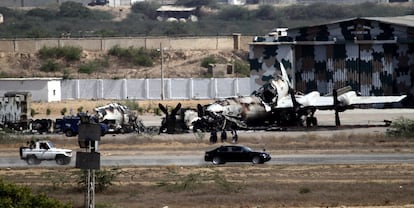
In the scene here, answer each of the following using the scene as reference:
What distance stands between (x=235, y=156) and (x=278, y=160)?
2.21 m

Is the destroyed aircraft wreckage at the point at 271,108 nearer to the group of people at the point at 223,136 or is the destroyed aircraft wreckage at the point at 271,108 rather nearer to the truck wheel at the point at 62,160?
the group of people at the point at 223,136

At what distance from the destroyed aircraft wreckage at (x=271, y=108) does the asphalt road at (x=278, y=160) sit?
1314cm

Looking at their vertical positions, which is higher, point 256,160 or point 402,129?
point 402,129

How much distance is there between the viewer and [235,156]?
191 ft

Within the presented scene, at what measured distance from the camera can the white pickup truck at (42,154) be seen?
60.5m

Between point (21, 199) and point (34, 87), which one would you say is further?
point (34, 87)

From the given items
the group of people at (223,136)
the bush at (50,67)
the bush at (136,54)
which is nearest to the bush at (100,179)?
the group of people at (223,136)

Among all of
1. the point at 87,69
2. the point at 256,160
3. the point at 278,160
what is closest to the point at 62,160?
the point at 256,160

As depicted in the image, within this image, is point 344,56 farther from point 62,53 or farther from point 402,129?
point 62,53

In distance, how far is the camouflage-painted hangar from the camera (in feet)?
289

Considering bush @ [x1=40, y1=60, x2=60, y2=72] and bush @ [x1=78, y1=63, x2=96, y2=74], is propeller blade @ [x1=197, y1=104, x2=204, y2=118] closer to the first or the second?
bush @ [x1=78, y1=63, x2=96, y2=74]

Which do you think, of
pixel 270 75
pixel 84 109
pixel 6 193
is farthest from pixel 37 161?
pixel 84 109

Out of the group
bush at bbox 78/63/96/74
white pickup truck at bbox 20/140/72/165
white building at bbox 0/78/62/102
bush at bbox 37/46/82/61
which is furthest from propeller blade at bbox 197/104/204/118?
bush at bbox 37/46/82/61

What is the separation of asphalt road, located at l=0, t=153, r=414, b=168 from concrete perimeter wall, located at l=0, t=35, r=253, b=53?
266 ft
